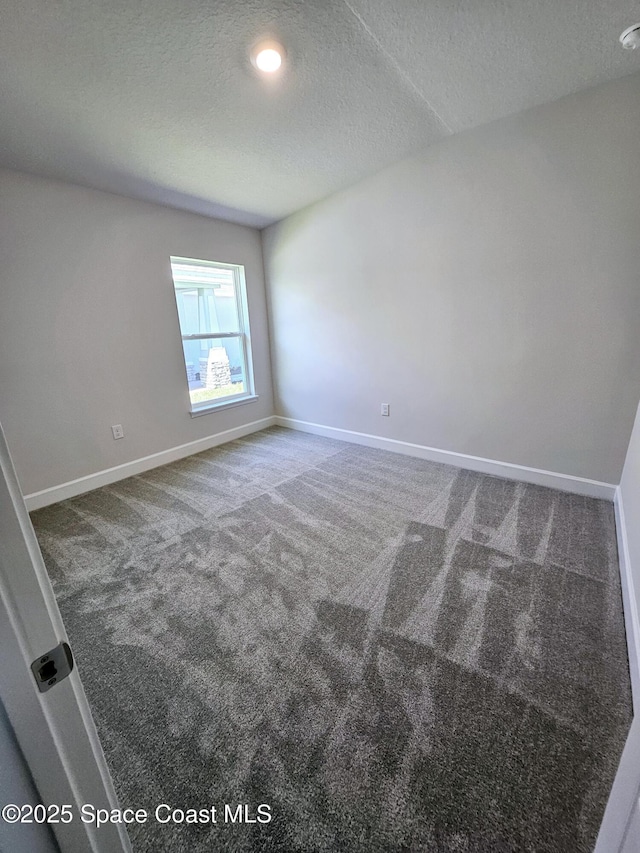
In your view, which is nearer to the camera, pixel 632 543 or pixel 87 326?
pixel 632 543

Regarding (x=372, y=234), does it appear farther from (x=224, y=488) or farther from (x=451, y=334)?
(x=224, y=488)

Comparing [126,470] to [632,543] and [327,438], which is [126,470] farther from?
[632,543]

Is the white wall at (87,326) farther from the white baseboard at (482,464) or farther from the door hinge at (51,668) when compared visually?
the door hinge at (51,668)

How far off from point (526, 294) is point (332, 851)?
9.59ft

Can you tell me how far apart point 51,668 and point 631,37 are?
3.04 meters

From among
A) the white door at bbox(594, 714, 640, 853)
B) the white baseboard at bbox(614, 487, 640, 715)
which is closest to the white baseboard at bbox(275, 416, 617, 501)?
the white baseboard at bbox(614, 487, 640, 715)

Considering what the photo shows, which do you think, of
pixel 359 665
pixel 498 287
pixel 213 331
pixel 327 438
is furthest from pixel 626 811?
pixel 213 331

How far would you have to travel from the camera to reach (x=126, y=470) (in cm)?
316

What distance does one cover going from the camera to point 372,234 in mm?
3084

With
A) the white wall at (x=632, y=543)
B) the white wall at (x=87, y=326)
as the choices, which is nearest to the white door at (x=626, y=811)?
the white wall at (x=632, y=543)

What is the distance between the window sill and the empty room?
0.13ft

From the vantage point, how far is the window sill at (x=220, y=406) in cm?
368

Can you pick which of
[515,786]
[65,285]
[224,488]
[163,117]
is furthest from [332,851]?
[65,285]

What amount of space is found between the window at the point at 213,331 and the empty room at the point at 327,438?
0.05 metres
